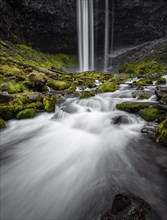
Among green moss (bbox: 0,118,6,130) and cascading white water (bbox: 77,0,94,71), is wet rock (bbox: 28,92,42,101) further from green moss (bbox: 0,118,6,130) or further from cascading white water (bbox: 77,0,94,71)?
cascading white water (bbox: 77,0,94,71)

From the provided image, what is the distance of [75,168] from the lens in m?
3.53

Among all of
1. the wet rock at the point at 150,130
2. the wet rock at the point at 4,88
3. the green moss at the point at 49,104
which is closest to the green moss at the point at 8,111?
the green moss at the point at 49,104

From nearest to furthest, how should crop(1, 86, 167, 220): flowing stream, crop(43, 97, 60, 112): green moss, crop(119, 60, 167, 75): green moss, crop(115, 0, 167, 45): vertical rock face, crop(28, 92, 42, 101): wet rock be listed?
crop(1, 86, 167, 220): flowing stream, crop(43, 97, 60, 112): green moss, crop(28, 92, 42, 101): wet rock, crop(119, 60, 167, 75): green moss, crop(115, 0, 167, 45): vertical rock face

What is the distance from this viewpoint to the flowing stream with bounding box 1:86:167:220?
2455 millimetres

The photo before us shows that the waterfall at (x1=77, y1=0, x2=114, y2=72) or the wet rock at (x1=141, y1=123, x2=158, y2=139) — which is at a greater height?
the waterfall at (x1=77, y1=0, x2=114, y2=72)

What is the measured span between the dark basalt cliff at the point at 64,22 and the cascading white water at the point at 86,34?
1278 mm

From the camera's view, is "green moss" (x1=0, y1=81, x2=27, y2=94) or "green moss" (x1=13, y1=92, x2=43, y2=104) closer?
→ "green moss" (x1=13, y1=92, x2=43, y2=104)

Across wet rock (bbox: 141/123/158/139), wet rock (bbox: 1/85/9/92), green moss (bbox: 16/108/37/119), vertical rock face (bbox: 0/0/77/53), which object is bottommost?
wet rock (bbox: 141/123/158/139)

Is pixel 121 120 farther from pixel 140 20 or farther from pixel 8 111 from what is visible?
pixel 140 20

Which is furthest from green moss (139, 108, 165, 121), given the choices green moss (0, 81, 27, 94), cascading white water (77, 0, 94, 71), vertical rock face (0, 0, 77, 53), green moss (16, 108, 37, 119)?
cascading white water (77, 0, 94, 71)

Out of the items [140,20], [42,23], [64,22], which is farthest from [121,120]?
[140,20]

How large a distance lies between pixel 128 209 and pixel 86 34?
38212 millimetres

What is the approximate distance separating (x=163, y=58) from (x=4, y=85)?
19.6 meters

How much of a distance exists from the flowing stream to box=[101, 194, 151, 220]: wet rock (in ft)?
0.50
